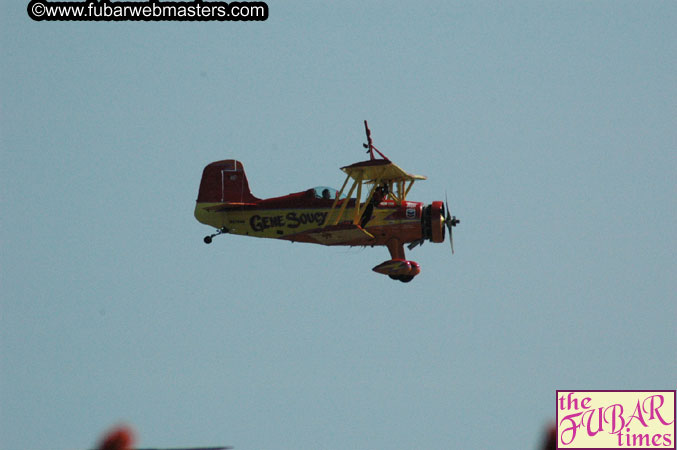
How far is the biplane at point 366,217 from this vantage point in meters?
33.8

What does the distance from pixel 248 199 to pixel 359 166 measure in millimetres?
5040

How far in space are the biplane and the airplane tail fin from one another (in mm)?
919

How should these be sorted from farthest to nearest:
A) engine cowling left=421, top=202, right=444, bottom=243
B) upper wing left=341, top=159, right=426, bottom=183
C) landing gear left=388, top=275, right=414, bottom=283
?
landing gear left=388, top=275, right=414, bottom=283
engine cowling left=421, top=202, right=444, bottom=243
upper wing left=341, top=159, right=426, bottom=183

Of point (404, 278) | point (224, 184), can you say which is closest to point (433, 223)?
point (404, 278)

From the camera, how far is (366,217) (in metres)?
34.4

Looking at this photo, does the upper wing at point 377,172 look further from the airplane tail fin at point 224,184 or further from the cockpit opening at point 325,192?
the airplane tail fin at point 224,184

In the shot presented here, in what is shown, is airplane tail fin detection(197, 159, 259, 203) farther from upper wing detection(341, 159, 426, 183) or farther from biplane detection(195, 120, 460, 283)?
upper wing detection(341, 159, 426, 183)

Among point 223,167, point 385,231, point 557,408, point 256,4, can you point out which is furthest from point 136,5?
point 557,408

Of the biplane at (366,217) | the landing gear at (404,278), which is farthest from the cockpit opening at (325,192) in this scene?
the landing gear at (404,278)

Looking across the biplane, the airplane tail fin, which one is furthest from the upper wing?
the airplane tail fin

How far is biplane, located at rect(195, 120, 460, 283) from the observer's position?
33781 millimetres

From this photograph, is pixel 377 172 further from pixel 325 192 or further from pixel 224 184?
pixel 224 184

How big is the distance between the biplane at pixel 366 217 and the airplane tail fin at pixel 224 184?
919 millimetres

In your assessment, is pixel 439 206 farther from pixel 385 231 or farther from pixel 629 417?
pixel 629 417
